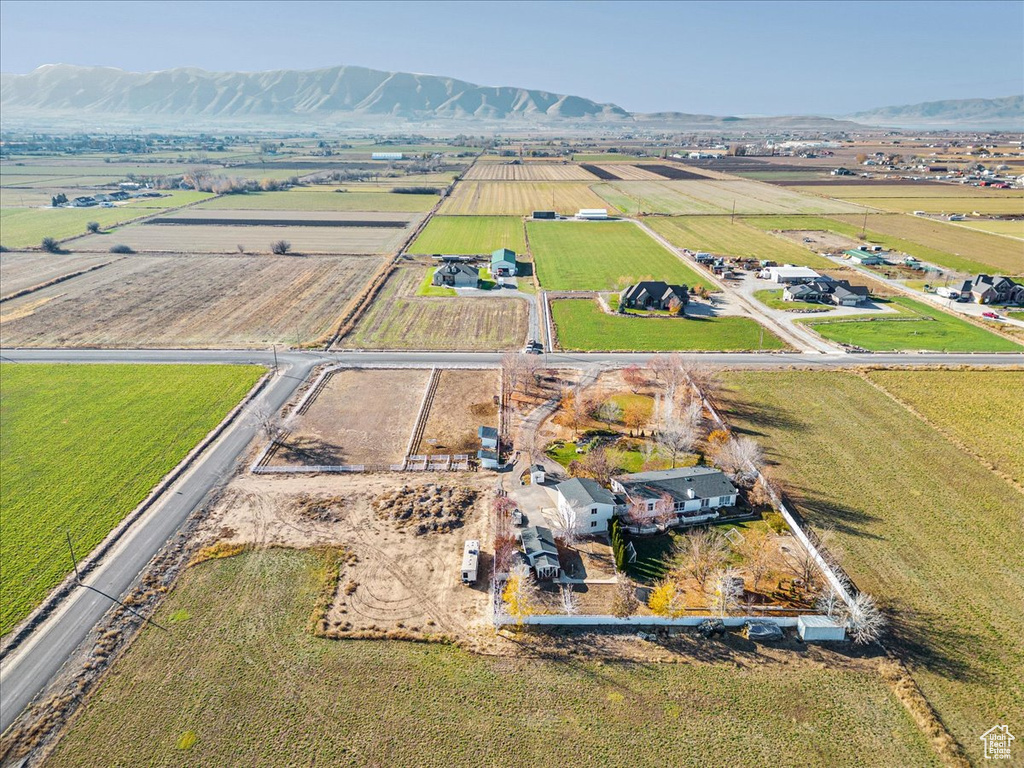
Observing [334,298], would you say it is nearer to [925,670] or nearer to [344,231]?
[344,231]

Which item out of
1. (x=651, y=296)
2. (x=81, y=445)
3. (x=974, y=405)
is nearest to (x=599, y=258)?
(x=651, y=296)

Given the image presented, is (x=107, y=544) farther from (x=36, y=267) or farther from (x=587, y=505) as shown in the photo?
(x=36, y=267)

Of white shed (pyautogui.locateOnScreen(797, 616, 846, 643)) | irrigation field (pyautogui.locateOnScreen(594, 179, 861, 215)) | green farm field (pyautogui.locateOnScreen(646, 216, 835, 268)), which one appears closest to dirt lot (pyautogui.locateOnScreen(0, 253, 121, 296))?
white shed (pyautogui.locateOnScreen(797, 616, 846, 643))

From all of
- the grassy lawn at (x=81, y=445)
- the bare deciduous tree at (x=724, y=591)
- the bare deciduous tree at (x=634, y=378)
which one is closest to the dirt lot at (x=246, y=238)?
the grassy lawn at (x=81, y=445)

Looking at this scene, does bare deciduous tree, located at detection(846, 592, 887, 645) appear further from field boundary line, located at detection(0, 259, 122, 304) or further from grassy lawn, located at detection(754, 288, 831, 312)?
field boundary line, located at detection(0, 259, 122, 304)

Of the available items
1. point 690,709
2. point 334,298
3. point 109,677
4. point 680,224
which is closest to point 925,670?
point 690,709

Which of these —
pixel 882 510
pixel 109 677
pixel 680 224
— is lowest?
pixel 109 677

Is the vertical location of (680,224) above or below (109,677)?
above
